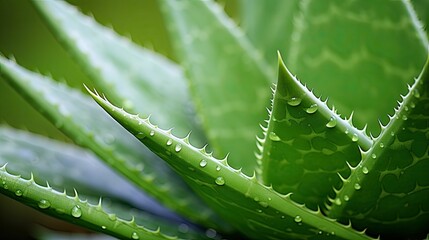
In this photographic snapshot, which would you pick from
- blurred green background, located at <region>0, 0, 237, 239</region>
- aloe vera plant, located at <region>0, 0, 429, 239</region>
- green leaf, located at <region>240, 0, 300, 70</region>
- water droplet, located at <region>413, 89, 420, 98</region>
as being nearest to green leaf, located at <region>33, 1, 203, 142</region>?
aloe vera plant, located at <region>0, 0, 429, 239</region>

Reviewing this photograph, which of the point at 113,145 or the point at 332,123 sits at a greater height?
the point at 332,123

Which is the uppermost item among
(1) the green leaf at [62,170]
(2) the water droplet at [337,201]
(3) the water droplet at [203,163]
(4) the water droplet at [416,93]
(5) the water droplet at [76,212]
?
(4) the water droplet at [416,93]

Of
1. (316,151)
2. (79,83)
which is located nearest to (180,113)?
(316,151)

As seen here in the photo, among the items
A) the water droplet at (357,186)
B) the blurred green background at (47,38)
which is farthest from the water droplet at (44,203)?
the blurred green background at (47,38)

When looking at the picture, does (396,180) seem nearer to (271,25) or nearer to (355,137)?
(355,137)

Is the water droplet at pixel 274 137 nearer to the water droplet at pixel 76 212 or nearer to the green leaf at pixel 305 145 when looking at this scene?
the green leaf at pixel 305 145

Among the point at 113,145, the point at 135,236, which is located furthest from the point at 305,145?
the point at 113,145

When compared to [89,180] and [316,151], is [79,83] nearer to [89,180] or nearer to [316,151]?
[89,180]
